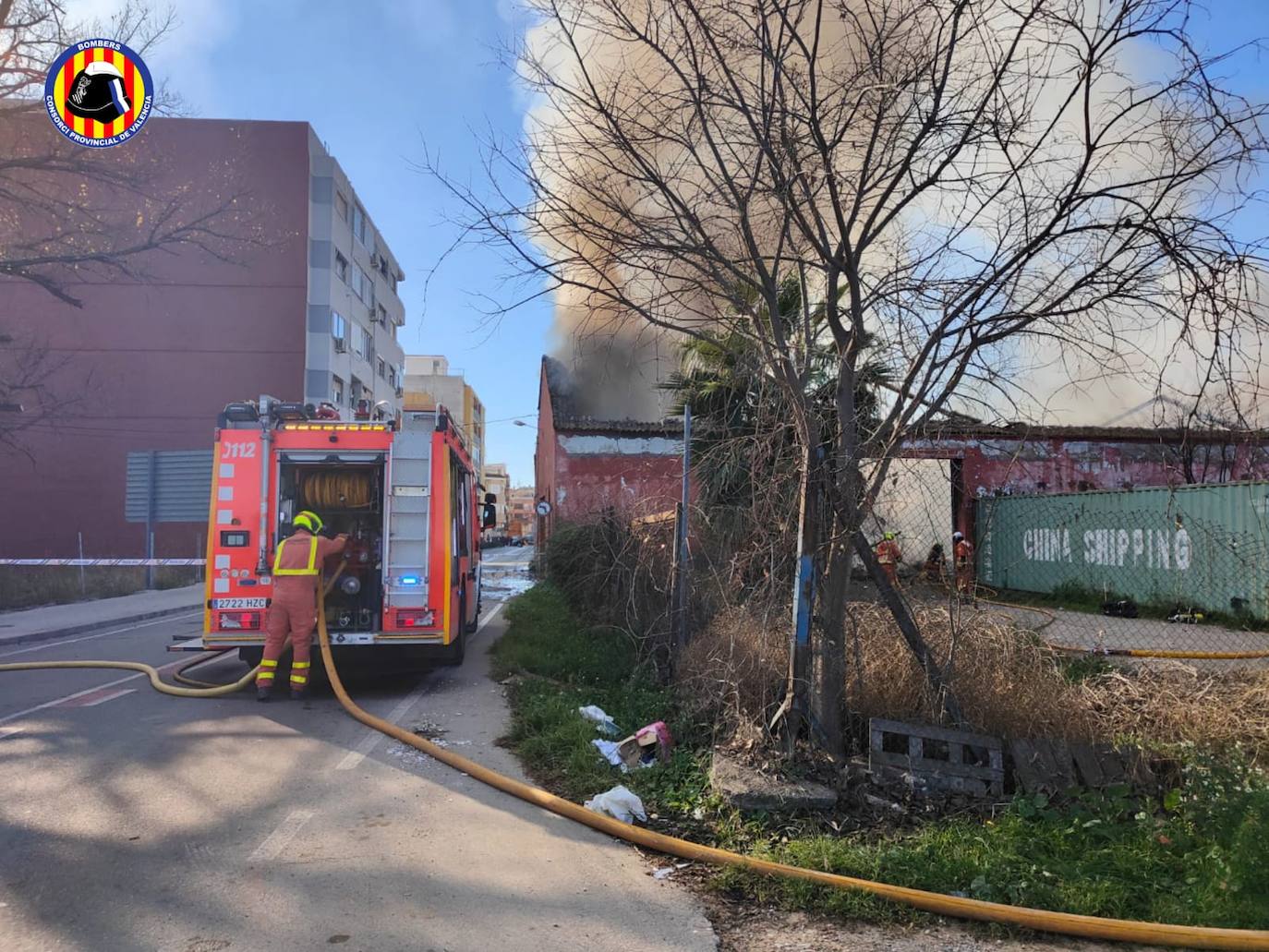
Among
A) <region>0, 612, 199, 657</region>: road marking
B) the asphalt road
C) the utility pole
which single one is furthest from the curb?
the utility pole

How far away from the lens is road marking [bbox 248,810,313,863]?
4117 millimetres

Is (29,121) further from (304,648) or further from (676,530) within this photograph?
(676,530)

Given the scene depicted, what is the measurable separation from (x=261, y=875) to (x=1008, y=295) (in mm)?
4927

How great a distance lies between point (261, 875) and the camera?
3875 mm

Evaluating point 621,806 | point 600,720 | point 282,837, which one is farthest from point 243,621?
point 621,806

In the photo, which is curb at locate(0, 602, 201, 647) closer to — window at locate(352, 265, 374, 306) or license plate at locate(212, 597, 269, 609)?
license plate at locate(212, 597, 269, 609)

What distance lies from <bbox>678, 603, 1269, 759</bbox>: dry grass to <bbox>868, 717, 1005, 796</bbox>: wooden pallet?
0.24m

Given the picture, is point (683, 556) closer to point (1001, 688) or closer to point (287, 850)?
point (1001, 688)

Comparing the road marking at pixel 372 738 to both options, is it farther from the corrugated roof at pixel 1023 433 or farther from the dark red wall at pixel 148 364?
the dark red wall at pixel 148 364

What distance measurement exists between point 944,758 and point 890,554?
210 centimetres

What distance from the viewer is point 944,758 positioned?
16.2ft

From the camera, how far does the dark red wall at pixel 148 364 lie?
106ft

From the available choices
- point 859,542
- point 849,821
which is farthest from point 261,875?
point 859,542

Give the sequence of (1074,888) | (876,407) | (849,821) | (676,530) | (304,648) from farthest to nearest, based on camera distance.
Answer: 1. (304,648)
2. (676,530)
3. (876,407)
4. (849,821)
5. (1074,888)
